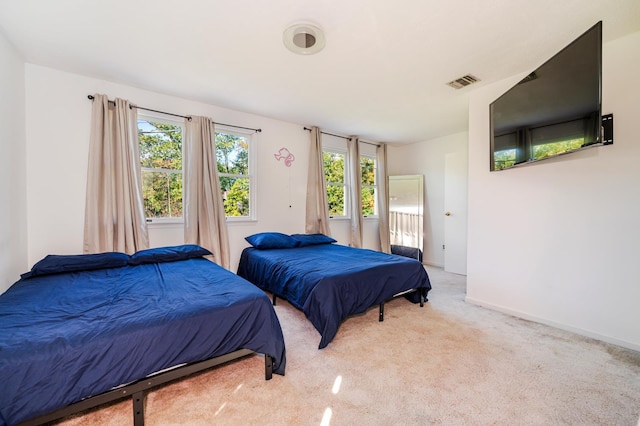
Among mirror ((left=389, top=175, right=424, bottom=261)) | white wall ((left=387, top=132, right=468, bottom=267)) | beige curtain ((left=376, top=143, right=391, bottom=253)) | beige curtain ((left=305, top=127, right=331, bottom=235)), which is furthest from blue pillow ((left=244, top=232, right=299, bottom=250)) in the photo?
white wall ((left=387, top=132, right=468, bottom=267))

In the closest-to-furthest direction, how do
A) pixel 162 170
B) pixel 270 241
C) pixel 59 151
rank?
pixel 59 151 → pixel 162 170 → pixel 270 241

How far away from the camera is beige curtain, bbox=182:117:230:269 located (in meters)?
3.24

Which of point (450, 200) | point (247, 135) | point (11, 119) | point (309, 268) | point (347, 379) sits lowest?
point (347, 379)

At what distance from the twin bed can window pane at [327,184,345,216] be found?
205cm

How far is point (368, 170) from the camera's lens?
5422mm

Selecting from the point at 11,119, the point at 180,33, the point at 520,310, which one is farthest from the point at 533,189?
the point at 11,119

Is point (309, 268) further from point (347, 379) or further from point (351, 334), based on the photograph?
point (347, 379)

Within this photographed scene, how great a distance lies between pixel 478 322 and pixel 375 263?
1.13 m

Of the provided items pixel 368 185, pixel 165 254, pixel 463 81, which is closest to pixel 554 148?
pixel 463 81

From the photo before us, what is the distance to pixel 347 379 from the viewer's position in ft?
5.76

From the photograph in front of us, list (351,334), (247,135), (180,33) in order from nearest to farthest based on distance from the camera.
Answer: (180,33)
(351,334)
(247,135)

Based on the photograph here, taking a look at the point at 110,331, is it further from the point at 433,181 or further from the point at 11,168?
the point at 433,181

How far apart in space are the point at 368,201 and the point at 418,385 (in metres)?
3.94

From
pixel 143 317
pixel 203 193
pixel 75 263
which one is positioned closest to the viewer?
pixel 143 317
